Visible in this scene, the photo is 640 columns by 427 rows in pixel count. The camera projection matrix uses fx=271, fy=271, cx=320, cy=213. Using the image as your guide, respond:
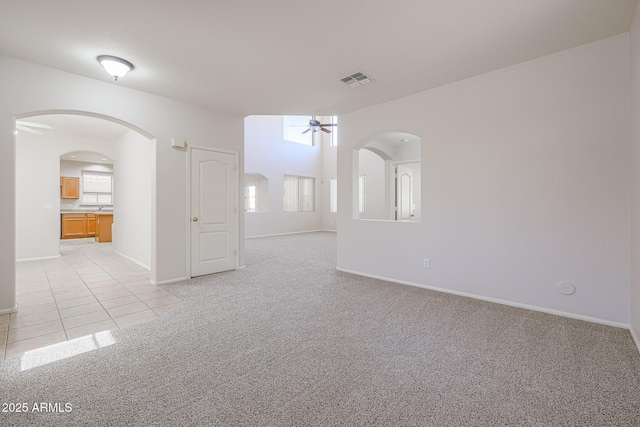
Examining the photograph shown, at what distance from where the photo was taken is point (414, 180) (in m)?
7.75

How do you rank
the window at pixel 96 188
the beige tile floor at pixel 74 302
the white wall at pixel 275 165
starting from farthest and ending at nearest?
the window at pixel 96 188 → the white wall at pixel 275 165 → the beige tile floor at pixel 74 302

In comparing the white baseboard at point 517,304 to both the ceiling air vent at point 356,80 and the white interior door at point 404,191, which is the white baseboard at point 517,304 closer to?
the ceiling air vent at point 356,80

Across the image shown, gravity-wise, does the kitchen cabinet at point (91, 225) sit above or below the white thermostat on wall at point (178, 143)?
below

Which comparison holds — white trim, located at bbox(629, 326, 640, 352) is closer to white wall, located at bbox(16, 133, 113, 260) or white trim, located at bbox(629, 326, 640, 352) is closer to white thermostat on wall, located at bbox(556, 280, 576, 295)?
white thermostat on wall, located at bbox(556, 280, 576, 295)

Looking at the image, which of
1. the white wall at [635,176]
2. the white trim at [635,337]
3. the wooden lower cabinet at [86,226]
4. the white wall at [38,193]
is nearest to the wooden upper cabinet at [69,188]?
the wooden lower cabinet at [86,226]

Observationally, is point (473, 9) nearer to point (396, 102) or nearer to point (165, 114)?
point (396, 102)

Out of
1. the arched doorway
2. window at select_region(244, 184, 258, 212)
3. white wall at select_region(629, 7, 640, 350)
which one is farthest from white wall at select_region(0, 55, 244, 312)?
window at select_region(244, 184, 258, 212)

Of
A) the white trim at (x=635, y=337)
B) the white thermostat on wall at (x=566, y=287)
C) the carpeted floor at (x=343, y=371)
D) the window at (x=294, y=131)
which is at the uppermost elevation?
the window at (x=294, y=131)

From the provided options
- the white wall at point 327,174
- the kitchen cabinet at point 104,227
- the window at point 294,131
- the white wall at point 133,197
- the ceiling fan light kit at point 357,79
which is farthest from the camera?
the white wall at point 327,174

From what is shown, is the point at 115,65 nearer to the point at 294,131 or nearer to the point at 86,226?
the point at 294,131

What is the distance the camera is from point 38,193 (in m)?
5.65

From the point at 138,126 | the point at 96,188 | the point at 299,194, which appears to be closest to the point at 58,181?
the point at 138,126

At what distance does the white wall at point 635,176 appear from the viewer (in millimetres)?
2121

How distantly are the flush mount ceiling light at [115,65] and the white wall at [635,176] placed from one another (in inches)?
181
